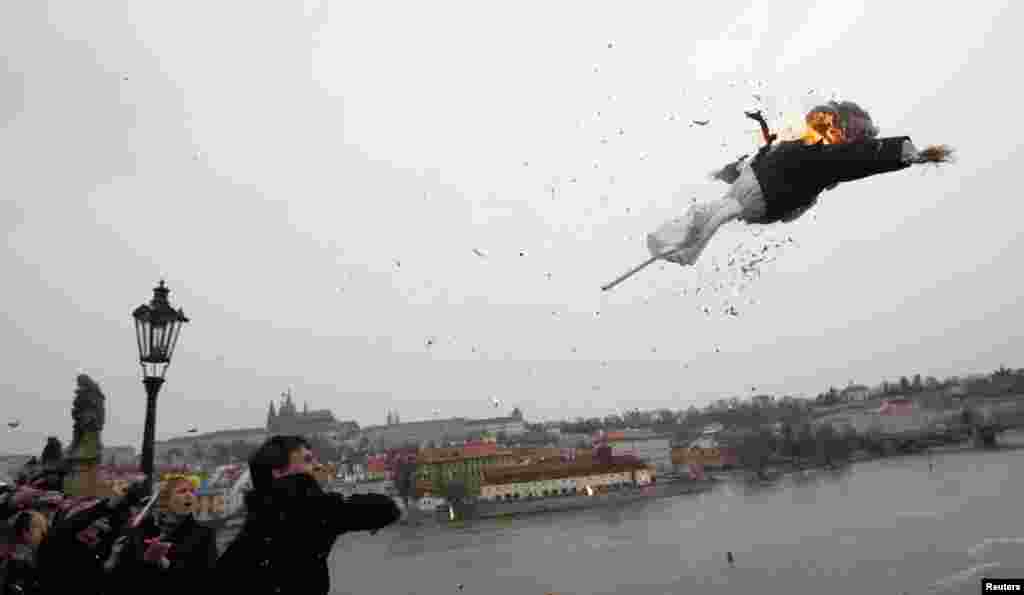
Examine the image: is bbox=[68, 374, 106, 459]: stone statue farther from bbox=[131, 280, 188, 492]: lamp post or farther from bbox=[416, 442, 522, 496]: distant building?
bbox=[416, 442, 522, 496]: distant building

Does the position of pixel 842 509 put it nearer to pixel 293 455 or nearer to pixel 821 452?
pixel 821 452

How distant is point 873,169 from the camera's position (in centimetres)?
269

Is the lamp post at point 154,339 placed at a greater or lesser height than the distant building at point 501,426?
lesser

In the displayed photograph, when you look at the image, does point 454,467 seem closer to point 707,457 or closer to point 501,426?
point 707,457

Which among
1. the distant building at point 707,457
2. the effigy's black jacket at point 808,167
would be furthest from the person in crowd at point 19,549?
the distant building at point 707,457

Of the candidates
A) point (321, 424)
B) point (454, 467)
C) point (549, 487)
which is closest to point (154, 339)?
point (549, 487)

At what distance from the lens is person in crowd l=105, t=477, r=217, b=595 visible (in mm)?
2299

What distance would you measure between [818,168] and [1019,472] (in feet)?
193

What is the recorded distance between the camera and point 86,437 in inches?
281

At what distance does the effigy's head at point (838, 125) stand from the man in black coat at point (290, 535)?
7.24 ft

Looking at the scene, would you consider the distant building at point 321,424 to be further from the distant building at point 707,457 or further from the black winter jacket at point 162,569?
the black winter jacket at point 162,569

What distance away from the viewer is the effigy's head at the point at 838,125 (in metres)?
2.87

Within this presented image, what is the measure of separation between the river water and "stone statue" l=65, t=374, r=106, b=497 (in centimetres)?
2445

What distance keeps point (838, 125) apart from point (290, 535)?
253cm
